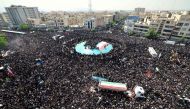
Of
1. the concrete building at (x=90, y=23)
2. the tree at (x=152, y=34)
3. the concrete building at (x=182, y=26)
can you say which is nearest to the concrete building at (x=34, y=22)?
the concrete building at (x=90, y=23)

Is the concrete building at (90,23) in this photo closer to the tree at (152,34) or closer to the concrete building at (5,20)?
the tree at (152,34)

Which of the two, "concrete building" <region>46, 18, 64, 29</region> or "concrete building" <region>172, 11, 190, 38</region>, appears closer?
"concrete building" <region>172, 11, 190, 38</region>

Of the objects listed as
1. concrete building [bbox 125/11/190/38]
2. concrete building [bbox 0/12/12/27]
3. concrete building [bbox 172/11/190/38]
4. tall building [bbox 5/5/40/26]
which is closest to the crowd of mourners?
concrete building [bbox 172/11/190/38]

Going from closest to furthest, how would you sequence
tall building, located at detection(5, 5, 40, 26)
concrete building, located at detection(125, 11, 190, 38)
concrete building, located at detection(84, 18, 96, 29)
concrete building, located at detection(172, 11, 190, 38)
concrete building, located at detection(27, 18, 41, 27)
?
1. concrete building, located at detection(172, 11, 190, 38)
2. concrete building, located at detection(125, 11, 190, 38)
3. concrete building, located at detection(84, 18, 96, 29)
4. concrete building, located at detection(27, 18, 41, 27)
5. tall building, located at detection(5, 5, 40, 26)

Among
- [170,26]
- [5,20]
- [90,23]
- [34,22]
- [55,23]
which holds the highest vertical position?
[170,26]

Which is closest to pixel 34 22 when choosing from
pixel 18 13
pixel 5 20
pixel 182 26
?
pixel 18 13

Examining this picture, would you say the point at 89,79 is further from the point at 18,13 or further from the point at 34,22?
the point at 18,13

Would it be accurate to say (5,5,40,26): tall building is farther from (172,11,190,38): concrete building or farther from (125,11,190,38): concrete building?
(172,11,190,38): concrete building

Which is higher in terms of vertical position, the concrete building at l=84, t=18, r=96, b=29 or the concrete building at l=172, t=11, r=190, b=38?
the concrete building at l=172, t=11, r=190, b=38

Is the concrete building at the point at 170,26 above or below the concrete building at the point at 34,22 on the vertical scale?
above
